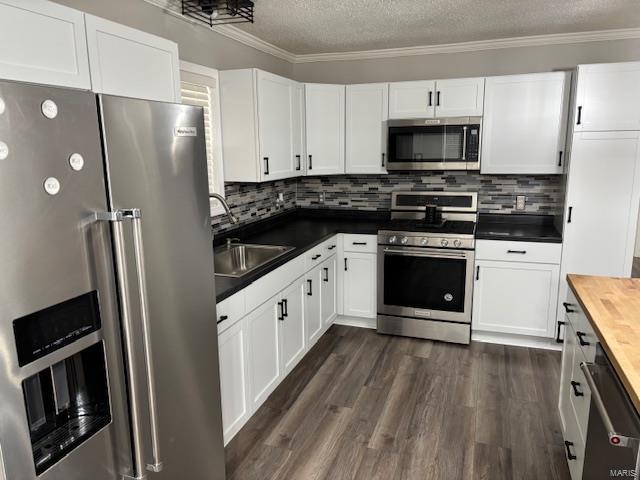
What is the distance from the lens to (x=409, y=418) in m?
2.73

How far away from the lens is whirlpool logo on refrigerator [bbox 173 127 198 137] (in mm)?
1555

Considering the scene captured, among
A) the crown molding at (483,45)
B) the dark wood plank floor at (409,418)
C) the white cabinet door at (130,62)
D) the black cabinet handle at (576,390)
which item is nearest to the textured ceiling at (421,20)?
the crown molding at (483,45)

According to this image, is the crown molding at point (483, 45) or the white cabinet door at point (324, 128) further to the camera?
the white cabinet door at point (324, 128)

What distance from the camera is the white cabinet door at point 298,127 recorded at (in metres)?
3.73

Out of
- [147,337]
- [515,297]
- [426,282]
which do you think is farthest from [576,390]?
[147,337]

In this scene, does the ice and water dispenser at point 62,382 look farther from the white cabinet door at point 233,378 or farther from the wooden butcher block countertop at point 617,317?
the wooden butcher block countertop at point 617,317

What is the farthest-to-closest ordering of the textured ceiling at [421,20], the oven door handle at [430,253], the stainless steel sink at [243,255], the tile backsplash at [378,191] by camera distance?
the tile backsplash at [378,191] < the oven door handle at [430,253] < the stainless steel sink at [243,255] < the textured ceiling at [421,20]

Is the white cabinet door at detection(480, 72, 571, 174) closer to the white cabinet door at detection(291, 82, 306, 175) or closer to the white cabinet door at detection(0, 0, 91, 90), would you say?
the white cabinet door at detection(291, 82, 306, 175)

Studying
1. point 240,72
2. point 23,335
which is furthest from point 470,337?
point 23,335

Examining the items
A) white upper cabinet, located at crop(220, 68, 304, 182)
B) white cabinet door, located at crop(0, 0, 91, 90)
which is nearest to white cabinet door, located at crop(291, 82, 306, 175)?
white upper cabinet, located at crop(220, 68, 304, 182)

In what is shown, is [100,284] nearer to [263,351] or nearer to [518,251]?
[263,351]

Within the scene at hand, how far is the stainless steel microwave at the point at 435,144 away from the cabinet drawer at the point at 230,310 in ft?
6.78

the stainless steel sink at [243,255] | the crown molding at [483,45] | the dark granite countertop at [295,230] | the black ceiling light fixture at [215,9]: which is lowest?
the stainless steel sink at [243,255]

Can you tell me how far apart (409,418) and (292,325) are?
936mm
